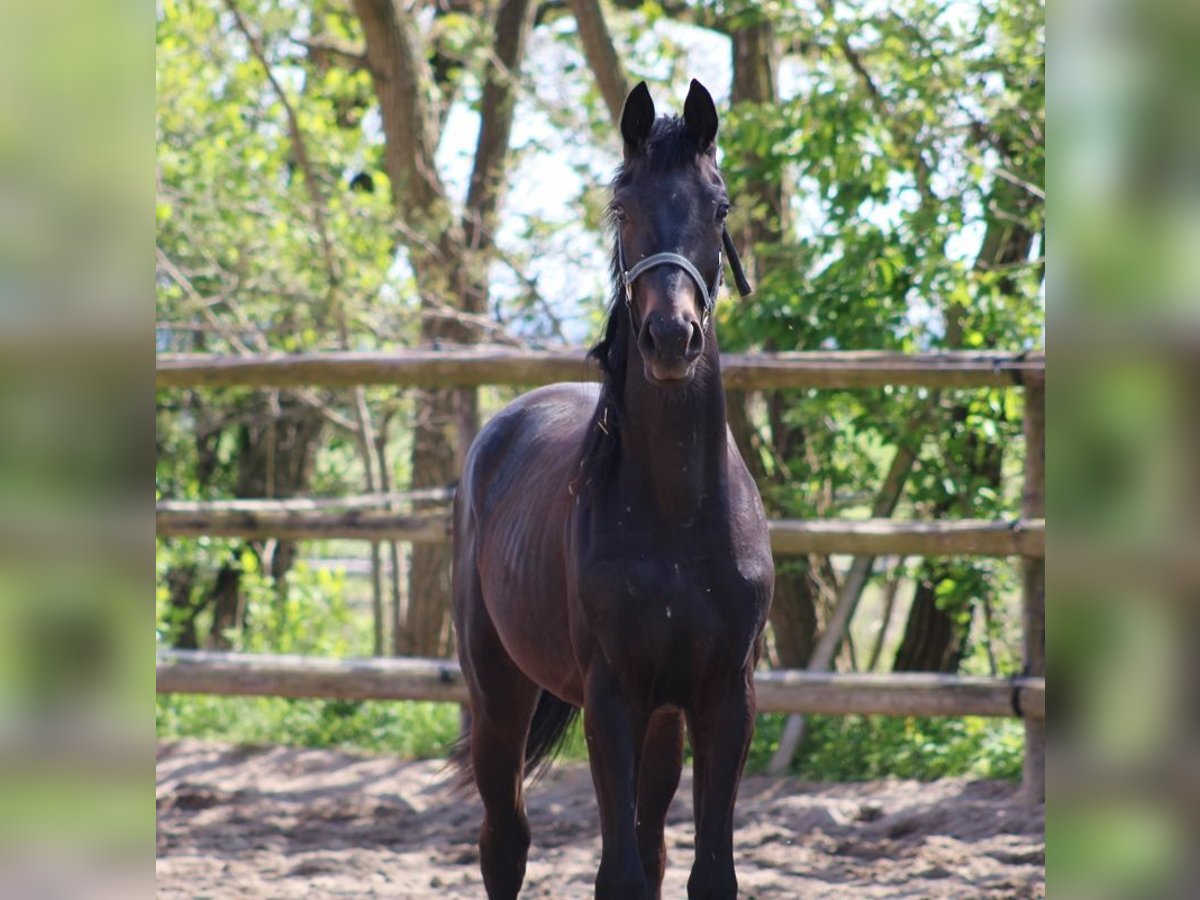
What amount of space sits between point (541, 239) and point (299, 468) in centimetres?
343

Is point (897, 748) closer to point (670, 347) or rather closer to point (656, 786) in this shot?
point (656, 786)

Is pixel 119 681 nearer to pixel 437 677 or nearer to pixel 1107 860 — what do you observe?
pixel 1107 860


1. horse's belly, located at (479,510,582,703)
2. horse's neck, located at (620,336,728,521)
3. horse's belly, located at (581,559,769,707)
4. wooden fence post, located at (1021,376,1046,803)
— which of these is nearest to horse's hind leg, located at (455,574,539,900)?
horse's belly, located at (479,510,582,703)

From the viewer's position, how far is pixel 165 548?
8320 mm

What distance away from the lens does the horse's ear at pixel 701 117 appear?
8.46 feet

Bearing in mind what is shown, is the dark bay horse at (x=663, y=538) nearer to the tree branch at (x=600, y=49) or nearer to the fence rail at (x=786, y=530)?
the fence rail at (x=786, y=530)

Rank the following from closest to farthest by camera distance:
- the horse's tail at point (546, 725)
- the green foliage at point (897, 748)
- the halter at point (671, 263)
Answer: the halter at point (671, 263) < the horse's tail at point (546, 725) < the green foliage at point (897, 748)

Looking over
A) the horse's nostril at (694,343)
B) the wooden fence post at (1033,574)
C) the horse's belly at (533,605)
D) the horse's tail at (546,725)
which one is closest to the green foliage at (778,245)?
the wooden fence post at (1033,574)

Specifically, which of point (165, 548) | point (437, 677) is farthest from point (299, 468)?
point (437, 677)

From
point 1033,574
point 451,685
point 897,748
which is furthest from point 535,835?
point 1033,574

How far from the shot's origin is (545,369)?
17.2 feet

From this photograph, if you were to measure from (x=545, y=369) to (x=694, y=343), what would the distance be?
295 cm

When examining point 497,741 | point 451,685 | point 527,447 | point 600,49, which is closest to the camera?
point 497,741

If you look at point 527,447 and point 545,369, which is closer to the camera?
point 527,447
